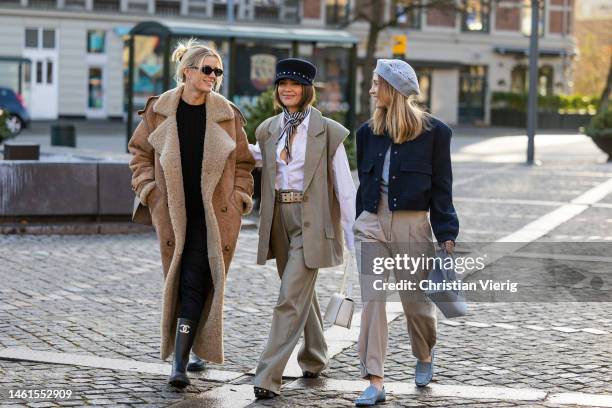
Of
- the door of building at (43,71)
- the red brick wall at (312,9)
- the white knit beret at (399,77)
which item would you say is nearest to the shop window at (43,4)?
the door of building at (43,71)

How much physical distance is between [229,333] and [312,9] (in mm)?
47975

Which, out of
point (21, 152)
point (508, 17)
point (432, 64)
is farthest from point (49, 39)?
point (21, 152)

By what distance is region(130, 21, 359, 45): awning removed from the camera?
24109mm

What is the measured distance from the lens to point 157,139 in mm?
6574

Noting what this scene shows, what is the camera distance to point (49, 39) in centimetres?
4772

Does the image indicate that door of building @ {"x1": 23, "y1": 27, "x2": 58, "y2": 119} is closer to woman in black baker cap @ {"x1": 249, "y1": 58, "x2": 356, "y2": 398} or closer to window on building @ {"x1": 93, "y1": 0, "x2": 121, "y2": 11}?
window on building @ {"x1": 93, "y1": 0, "x2": 121, "y2": 11}

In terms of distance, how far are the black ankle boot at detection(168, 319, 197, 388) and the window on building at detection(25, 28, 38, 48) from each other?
139 feet

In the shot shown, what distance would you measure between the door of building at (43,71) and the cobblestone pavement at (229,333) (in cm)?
3531

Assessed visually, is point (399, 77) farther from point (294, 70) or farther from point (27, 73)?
point (27, 73)

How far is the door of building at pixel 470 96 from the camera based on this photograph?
196ft

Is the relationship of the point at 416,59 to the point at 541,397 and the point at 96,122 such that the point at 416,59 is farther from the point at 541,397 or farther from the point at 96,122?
the point at 541,397

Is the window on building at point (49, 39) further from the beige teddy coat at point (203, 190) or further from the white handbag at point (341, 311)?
the white handbag at point (341, 311)

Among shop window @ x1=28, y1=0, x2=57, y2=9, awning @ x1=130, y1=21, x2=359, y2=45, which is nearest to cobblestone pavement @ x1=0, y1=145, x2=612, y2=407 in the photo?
awning @ x1=130, y1=21, x2=359, y2=45

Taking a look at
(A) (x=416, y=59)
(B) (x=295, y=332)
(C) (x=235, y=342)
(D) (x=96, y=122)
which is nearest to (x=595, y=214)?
(C) (x=235, y=342)
